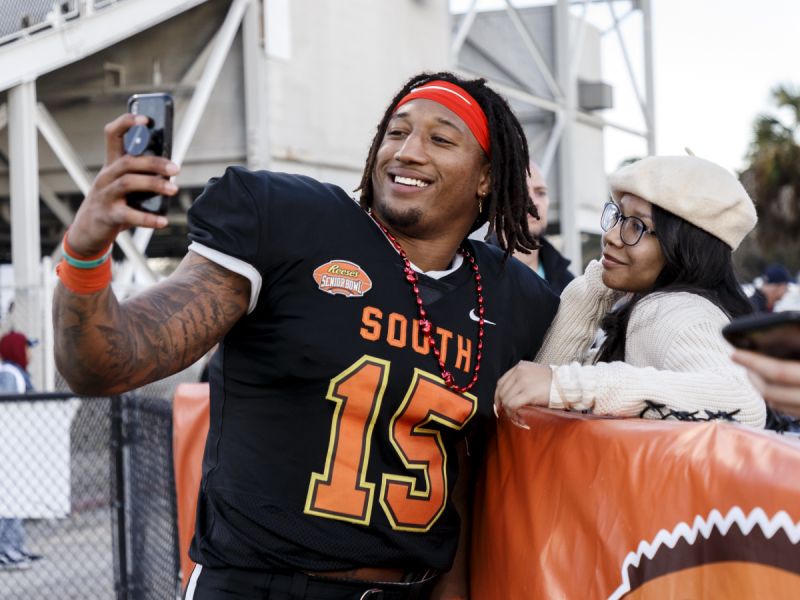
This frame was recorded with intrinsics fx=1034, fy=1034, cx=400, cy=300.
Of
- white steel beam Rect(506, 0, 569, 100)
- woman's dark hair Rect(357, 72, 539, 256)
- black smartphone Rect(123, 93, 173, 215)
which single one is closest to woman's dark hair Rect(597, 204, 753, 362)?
woman's dark hair Rect(357, 72, 539, 256)

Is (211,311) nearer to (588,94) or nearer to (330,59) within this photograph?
(330,59)

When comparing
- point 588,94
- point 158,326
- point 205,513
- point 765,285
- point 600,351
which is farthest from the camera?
point 588,94

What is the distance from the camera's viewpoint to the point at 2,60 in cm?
1193

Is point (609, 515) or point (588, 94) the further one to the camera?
point (588, 94)

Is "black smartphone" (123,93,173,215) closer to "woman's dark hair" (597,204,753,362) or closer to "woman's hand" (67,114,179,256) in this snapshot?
"woman's hand" (67,114,179,256)

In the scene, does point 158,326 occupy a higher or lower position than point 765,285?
higher

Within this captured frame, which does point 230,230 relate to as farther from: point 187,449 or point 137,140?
point 187,449

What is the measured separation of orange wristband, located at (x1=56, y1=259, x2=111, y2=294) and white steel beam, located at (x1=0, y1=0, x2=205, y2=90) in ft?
36.1

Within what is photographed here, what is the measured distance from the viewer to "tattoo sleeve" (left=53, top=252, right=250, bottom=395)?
2.00 meters

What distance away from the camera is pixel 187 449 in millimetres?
4848

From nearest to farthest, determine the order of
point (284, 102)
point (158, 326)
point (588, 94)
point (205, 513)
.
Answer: point (158, 326), point (205, 513), point (284, 102), point (588, 94)

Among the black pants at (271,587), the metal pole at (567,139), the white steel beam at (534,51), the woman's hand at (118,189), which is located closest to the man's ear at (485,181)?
the black pants at (271,587)

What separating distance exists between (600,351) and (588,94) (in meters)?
20.3

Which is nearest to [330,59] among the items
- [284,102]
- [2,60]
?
[284,102]
